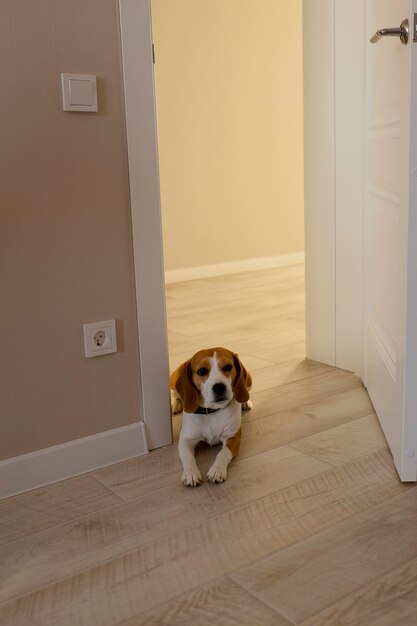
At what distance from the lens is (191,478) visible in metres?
1.88

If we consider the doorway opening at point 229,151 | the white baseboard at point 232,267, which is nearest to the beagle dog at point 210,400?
the doorway opening at point 229,151

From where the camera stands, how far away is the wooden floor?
1354mm

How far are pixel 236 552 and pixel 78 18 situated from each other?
1.37 meters

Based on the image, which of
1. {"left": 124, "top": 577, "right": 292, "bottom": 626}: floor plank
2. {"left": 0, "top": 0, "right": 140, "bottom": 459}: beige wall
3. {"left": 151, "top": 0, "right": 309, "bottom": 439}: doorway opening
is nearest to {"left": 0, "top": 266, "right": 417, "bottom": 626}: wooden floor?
{"left": 124, "top": 577, "right": 292, "bottom": 626}: floor plank

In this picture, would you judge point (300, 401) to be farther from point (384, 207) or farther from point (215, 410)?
point (384, 207)

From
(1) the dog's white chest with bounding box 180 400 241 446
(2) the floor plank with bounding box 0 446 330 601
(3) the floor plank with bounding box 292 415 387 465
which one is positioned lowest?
(2) the floor plank with bounding box 0 446 330 601

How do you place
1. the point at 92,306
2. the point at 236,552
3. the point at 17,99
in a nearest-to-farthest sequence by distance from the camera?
the point at 236,552
the point at 17,99
the point at 92,306

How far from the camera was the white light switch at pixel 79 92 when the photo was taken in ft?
5.96

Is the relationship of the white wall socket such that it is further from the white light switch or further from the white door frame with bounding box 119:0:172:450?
the white light switch

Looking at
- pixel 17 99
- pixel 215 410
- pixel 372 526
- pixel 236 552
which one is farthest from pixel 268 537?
pixel 17 99

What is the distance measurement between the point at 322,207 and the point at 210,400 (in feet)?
3.62

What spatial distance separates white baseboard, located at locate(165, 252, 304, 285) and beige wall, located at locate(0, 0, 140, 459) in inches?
118

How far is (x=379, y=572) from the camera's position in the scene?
4.72 feet

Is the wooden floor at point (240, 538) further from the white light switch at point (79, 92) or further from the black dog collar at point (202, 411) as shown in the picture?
the white light switch at point (79, 92)
